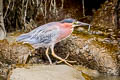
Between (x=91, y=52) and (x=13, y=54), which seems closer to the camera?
(x=91, y=52)

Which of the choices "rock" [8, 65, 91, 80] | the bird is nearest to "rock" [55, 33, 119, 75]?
the bird

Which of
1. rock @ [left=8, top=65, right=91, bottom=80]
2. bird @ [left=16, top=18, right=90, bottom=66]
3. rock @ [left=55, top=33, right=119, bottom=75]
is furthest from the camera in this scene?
rock @ [left=55, top=33, right=119, bottom=75]

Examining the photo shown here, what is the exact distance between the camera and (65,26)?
14.9ft

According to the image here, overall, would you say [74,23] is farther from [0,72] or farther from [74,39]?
[0,72]

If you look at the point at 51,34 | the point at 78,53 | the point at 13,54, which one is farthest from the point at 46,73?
the point at 13,54

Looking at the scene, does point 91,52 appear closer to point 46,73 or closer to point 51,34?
point 51,34

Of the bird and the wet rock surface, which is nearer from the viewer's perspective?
the bird

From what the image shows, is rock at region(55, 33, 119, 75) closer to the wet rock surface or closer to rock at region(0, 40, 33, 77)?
the wet rock surface

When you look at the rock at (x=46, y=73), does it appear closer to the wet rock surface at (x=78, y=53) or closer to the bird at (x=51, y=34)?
the bird at (x=51, y=34)

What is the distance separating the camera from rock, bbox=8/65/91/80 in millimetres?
3898

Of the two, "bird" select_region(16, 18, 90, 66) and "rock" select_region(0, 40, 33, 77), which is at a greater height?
"bird" select_region(16, 18, 90, 66)

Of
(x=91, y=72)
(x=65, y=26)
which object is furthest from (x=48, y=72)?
(x=91, y=72)

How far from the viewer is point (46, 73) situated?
158 inches

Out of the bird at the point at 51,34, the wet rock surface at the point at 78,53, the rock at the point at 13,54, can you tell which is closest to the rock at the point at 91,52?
the wet rock surface at the point at 78,53
